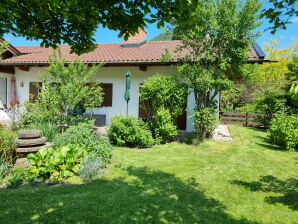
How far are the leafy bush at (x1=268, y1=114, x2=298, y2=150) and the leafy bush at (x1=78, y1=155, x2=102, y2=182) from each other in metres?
6.50

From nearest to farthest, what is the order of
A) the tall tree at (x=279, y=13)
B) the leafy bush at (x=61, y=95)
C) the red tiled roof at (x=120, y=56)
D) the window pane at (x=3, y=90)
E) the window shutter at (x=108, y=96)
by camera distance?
the tall tree at (x=279, y=13), the leafy bush at (x=61, y=95), the red tiled roof at (x=120, y=56), the window shutter at (x=108, y=96), the window pane at (x=3, y=90)

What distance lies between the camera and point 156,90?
7730 mm

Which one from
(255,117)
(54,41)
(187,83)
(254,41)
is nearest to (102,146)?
(54,41)

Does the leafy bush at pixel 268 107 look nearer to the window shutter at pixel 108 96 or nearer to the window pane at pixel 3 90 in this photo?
the window shutter at pixel 108 96

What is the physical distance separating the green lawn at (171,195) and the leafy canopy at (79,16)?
2.55 metres

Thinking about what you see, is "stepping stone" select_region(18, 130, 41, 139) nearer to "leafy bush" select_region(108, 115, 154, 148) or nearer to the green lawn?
the green lawn

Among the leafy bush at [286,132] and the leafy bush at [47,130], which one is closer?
the leafy bush at [47,130]

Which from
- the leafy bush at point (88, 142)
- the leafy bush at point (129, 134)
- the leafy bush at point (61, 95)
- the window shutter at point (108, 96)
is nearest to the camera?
the leafy bush at point (88, 142)

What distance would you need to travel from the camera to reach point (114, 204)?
10.7 ft

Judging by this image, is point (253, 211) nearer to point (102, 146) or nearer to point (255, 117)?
point (102, 146)

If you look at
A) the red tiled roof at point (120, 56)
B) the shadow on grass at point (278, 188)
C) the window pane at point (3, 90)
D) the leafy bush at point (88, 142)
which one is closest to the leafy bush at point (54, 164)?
the leafy bush at point (88, 142)

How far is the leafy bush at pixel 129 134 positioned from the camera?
7164 millimetres

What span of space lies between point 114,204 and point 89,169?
126cm

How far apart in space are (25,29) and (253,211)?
455cm
